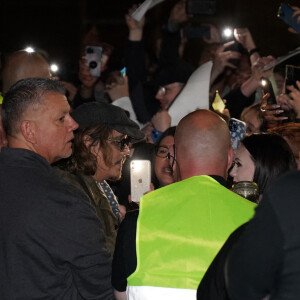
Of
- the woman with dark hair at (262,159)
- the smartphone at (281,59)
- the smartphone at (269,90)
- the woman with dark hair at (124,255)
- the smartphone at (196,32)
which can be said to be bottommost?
the woman with dark hair at (124,255)

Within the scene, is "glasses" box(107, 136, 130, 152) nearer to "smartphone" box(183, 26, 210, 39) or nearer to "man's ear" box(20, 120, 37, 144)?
"man's ear" box(20, 120, 37, 144)

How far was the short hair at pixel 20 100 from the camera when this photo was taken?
2.99 meters

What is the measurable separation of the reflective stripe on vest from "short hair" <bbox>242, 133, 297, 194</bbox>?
99cm

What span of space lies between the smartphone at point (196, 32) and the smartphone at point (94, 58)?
114 cm

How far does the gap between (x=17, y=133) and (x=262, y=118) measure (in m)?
2.36

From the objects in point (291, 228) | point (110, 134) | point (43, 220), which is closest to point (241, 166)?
point (110, 134)

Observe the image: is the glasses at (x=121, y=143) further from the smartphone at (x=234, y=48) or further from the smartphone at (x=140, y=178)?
the smartphone at (x=234, y=48)

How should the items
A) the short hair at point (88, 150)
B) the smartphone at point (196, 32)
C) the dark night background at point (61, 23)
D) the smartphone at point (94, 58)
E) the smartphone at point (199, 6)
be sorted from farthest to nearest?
the dark night background at point (61, 23), the smartphone at point (196, 32), the smartphone at point (94, 58), the smartphone at point (199, 6), the short hair at point (88, 150)

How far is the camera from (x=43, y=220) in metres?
2.70

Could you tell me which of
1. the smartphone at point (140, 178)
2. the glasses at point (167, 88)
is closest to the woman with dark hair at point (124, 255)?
the smartphone at point (140, 178)

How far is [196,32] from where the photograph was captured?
22.2ft

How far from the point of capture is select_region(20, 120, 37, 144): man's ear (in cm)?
296

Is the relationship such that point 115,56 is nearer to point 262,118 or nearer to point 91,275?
point 262,118

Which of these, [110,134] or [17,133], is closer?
[17,133]
